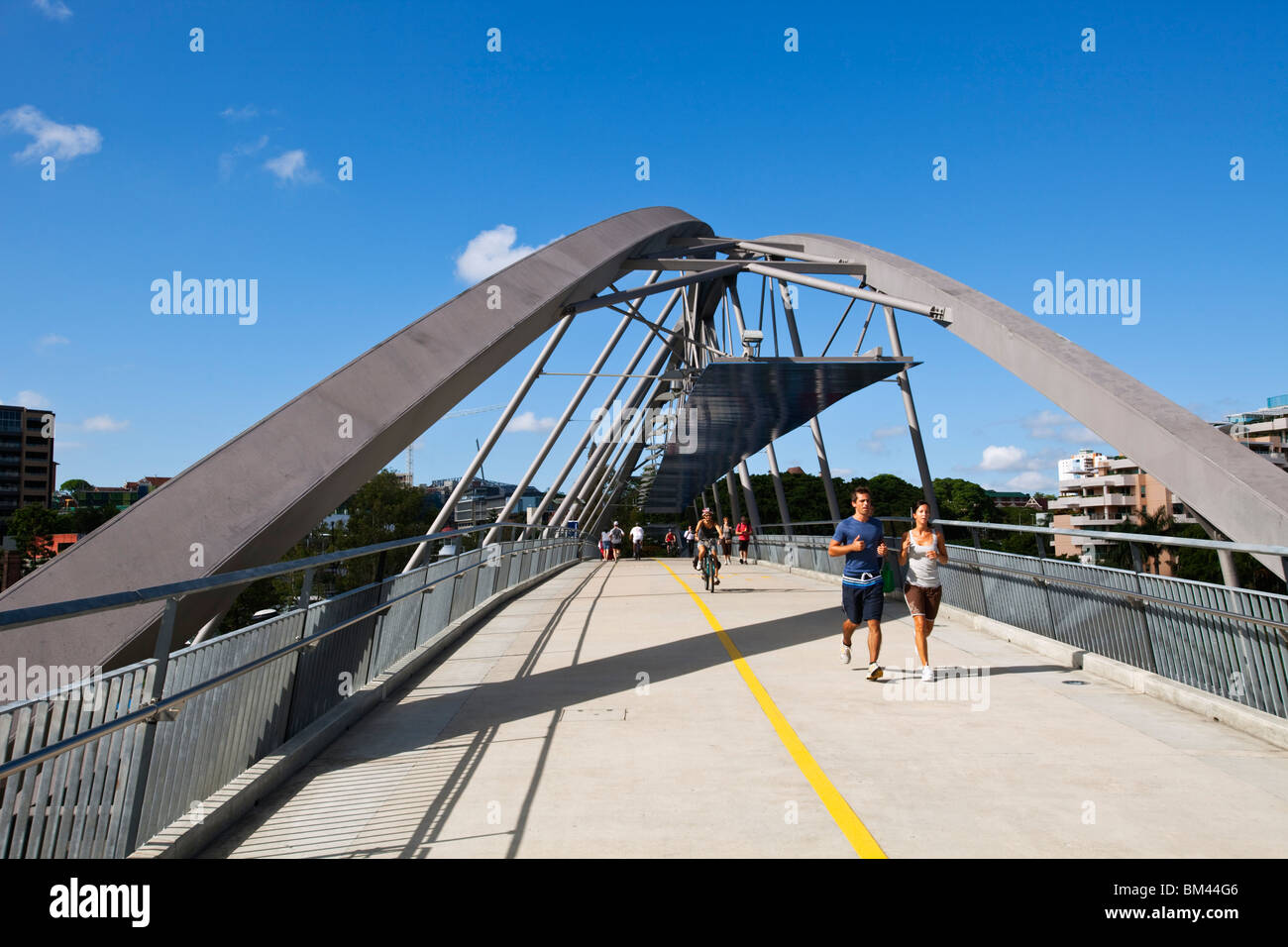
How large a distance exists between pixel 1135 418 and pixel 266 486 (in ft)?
33.0

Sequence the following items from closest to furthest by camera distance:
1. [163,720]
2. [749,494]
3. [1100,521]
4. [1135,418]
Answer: [163,720]
[1135,418]
[749,494]
[1100,521]

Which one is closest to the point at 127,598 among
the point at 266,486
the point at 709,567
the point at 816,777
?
the point at 816,777

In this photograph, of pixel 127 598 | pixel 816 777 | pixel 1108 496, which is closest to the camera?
pixel 127 598

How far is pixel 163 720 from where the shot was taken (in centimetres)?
469

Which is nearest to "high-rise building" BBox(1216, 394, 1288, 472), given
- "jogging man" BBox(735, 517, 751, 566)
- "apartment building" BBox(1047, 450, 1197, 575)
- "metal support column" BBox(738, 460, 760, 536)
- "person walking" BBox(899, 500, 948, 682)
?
"apartment building" BBox(1047, 450, 1197, 575)

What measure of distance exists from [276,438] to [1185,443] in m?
9.78

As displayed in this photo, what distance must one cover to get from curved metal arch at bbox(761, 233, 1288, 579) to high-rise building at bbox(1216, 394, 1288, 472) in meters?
109

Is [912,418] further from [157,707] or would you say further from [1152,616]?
[157,707]

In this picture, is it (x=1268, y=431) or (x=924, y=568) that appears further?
(x=1268, y=431)

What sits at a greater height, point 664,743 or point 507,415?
point 507,415

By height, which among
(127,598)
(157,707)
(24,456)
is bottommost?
(157,707)

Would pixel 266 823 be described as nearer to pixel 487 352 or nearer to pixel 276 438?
pixel 276 438

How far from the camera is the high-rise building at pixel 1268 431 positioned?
112 meters
